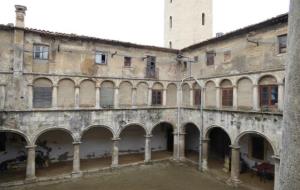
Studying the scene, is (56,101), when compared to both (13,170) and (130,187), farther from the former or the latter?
(130,187)

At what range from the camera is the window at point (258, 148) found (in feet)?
61.5

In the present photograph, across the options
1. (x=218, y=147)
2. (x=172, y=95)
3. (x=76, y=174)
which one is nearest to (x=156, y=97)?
(x=172, y=95)

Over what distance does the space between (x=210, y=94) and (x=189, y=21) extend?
1218 cm

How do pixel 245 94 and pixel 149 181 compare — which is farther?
pixel 149 181

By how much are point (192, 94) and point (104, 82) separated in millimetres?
8545

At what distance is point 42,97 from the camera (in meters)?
17.4

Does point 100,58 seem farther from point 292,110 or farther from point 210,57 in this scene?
point 292,110

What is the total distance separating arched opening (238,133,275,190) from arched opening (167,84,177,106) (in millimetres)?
7374

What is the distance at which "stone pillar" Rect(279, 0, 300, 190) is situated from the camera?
7.39 ft

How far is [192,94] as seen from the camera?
2186 cm

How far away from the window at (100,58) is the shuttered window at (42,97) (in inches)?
177

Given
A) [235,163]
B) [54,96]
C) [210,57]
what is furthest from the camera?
[210,57]

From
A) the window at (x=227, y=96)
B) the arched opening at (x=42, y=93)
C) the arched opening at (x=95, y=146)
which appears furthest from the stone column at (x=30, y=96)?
the window at (x=227, y=96)

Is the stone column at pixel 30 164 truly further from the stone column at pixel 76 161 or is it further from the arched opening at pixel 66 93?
the arched opening at pixel 66 93
